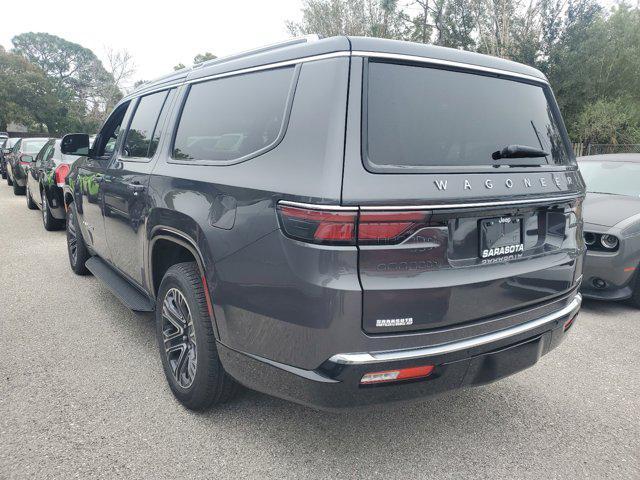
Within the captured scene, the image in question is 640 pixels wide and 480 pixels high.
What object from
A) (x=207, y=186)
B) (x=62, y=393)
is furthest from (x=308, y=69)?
(x=62, y=393)

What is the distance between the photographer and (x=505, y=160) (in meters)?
2.35

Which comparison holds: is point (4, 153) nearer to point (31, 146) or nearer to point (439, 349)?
point (31, 146)

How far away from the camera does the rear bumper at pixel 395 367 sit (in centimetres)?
195

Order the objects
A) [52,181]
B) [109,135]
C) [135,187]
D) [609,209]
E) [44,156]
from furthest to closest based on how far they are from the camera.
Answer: [44,156], [52,181], [609,209], [109,135], [135,187]

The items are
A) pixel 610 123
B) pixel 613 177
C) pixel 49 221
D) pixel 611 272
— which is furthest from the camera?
pixel 610 123

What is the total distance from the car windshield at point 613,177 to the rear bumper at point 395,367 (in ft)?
13.1

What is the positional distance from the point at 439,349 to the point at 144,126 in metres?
2.68

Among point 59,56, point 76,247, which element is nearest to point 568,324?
point 76,247

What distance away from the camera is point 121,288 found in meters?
3.81

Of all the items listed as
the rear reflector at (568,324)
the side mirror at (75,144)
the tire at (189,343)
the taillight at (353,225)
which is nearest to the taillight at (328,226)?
the taillight at (353,225)

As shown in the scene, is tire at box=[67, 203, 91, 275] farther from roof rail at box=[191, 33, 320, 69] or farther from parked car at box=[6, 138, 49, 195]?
parked car at box=[6, 138, 49, 195]

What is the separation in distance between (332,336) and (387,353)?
237 millimetres

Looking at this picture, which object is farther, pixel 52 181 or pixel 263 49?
pixel 52 181

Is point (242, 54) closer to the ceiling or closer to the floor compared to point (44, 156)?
closer to the ceiling
